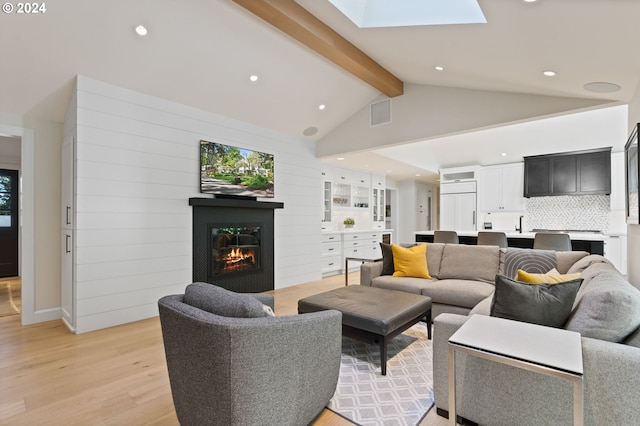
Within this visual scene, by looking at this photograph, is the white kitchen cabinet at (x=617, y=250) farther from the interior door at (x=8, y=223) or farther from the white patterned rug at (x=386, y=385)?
the interior door at (x=8, y=223)

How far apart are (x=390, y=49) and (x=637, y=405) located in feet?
11.6

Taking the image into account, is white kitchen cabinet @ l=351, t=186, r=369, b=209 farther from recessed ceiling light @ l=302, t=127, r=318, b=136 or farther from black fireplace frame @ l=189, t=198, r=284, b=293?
black fireplace frame @ l=189, t=198, r=284, b=293

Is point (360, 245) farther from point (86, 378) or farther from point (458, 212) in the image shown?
point (86, 378)

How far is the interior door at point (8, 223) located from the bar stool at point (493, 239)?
8.81 metres

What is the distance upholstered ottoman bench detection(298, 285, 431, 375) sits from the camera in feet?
8.23

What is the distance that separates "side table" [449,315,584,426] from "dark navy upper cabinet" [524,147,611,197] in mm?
6392

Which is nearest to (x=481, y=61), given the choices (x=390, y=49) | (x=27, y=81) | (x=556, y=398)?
(x=390, y=49)

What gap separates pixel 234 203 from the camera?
4.67 m

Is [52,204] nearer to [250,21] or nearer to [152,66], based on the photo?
[152,66]

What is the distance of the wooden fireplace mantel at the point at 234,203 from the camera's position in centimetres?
427

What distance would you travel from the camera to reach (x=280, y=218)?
5.54 metres

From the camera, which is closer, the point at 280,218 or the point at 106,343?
the point at 106,343

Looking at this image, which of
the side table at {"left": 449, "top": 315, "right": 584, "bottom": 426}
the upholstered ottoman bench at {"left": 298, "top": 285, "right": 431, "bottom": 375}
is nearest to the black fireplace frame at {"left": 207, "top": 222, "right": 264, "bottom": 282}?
the upholstered ottoman bench at {"left": 298, "top": 285, "right": 431, "bottom": 375}

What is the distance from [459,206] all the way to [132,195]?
726cm
